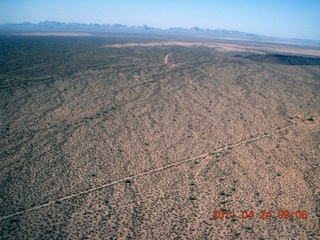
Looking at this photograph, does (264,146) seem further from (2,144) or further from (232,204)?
(2,144)

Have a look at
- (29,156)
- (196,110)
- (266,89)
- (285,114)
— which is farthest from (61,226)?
(266,89)
